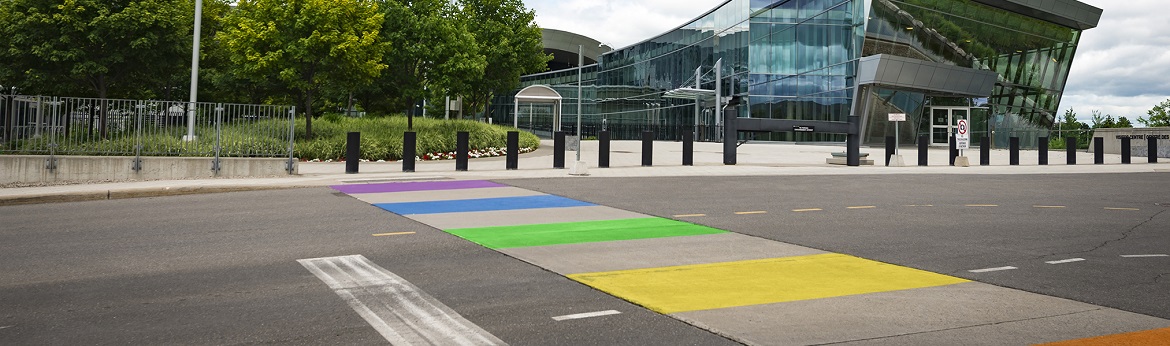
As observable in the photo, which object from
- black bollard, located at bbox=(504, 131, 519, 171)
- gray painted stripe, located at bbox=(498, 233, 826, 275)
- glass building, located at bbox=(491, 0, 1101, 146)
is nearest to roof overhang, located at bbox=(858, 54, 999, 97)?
glass building, located at bbox=(491, 0, 1101, 146)

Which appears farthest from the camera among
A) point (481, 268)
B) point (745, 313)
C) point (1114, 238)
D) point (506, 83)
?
point (506, 83)

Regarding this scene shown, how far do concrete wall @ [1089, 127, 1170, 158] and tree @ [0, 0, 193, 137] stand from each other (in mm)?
37188

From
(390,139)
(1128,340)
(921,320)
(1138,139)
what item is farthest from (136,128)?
(1138,139)

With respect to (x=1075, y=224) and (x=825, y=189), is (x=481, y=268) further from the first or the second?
(x=825, y=189)

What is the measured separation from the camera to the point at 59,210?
39.8 feet

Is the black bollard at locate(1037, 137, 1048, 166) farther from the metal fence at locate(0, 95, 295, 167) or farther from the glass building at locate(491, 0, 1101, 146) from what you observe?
the metal fence at locate(0, 95, 295, 167)

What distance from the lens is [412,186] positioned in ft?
52.4

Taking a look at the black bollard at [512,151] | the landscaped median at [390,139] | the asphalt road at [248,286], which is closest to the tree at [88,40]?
the landscaped median at [390,139]

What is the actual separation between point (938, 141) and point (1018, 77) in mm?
8086

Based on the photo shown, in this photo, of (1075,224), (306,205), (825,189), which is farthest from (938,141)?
(306,205)

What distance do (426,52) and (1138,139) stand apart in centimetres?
3130

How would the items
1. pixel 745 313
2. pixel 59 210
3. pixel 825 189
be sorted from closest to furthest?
pixel 745 313 → pixel 59 210 → pixel 825 189

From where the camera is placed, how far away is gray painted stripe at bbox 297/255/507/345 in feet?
15.5

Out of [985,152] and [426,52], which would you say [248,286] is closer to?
[426,52]
